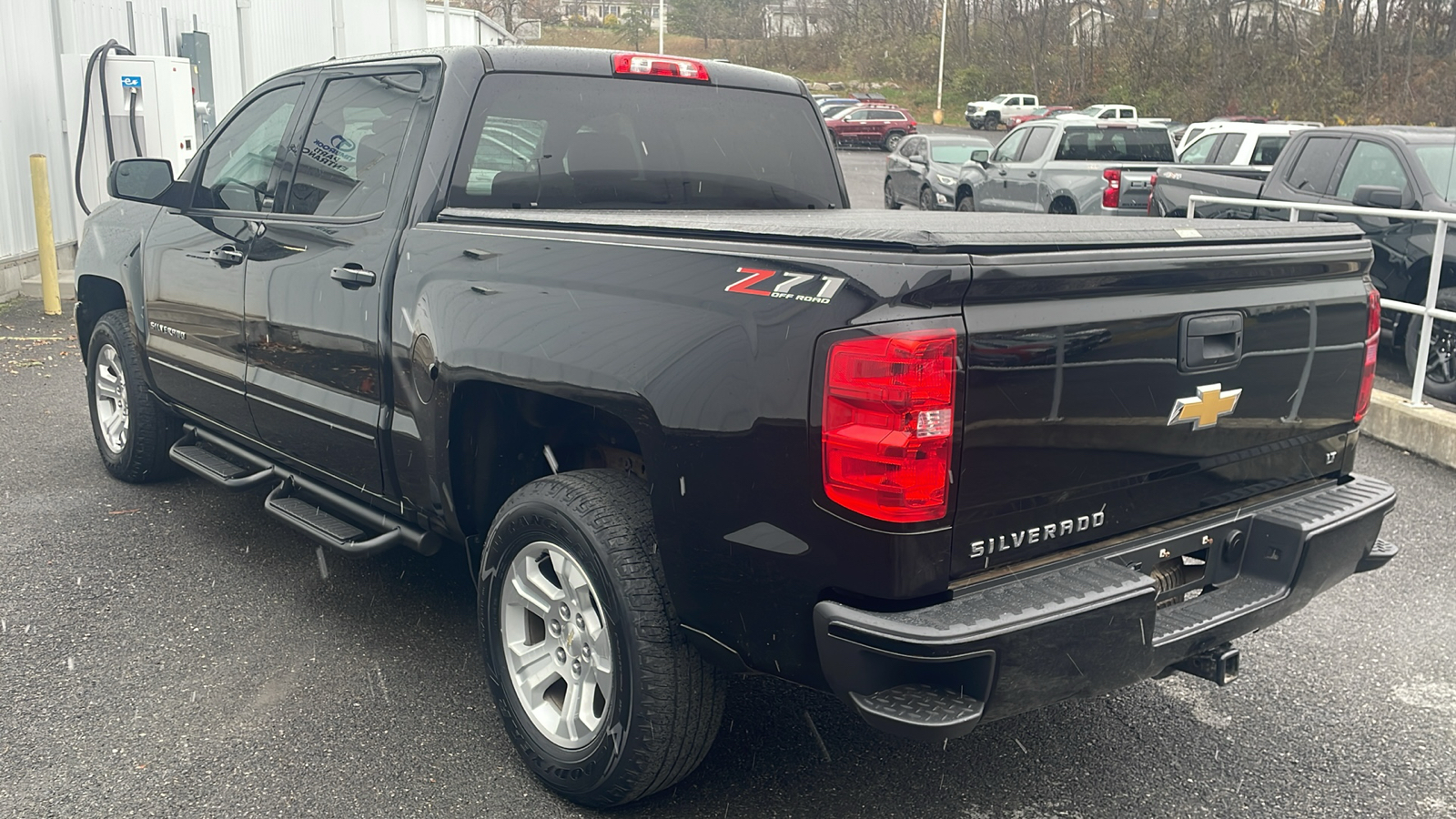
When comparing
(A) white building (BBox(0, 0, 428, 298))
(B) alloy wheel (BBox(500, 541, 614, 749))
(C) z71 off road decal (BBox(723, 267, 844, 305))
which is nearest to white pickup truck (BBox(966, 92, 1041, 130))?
(A) white building (BBox(0, 0, 428, 298))

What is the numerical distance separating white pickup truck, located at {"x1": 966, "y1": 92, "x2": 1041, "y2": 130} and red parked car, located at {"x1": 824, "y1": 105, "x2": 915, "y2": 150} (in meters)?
11.1

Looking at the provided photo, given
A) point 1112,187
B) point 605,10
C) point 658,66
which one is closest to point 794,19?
point 605,10

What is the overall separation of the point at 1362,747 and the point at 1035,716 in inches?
36.0

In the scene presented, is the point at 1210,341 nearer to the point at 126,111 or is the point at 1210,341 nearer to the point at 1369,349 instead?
the point at 1369,349

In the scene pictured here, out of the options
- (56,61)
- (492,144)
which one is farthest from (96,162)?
(492,144)

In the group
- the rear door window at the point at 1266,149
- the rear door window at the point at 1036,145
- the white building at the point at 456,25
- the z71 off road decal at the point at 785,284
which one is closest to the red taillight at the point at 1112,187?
the rear door window at the point at 1266,149

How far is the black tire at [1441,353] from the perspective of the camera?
297 inches

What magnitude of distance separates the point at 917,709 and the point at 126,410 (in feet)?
14.8

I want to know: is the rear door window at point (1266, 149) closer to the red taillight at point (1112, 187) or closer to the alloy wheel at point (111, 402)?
the red taillight at point (1112, 187)

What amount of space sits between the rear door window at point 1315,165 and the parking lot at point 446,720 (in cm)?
551

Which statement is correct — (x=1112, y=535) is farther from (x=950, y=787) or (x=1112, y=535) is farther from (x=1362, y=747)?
(x=1362, y=747)

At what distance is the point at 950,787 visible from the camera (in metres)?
3.21

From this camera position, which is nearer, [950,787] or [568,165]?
[950,787]

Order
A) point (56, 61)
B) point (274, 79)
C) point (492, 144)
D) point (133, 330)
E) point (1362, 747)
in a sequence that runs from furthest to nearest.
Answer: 1. point (56, 61)
2. point (133, 330)
3. point (274, 79)
4. point (492, 144)
5. point (1362, 747)
